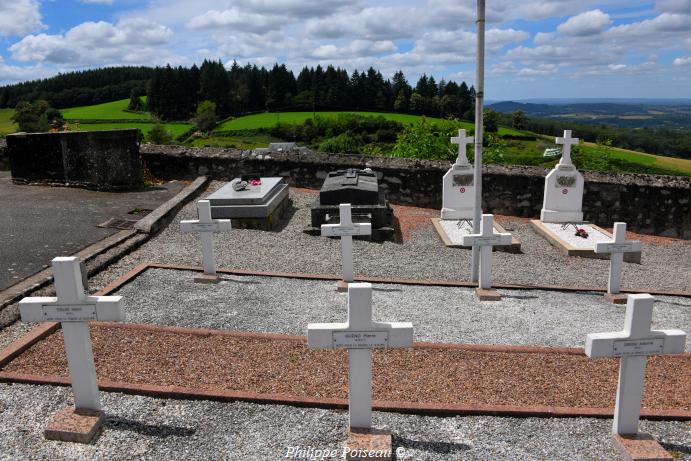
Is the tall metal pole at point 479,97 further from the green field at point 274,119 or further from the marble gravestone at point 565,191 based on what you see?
the green field at point 274,119

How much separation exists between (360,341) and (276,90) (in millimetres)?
80147

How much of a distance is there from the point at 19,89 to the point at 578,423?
103935 mm

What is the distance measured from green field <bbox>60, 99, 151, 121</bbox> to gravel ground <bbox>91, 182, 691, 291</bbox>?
6737 cm

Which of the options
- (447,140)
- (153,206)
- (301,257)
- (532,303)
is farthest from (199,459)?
(447,140)

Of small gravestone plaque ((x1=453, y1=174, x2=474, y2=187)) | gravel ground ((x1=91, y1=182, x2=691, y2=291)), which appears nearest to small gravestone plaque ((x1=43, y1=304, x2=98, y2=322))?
gravel ground ((x1=91, y1=182, x2=691, y2=291))

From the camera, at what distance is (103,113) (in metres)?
74.6

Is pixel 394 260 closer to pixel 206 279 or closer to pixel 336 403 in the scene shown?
pixel 206 279

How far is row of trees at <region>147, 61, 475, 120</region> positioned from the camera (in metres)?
74.8

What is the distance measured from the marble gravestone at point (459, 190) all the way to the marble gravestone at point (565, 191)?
1.81m

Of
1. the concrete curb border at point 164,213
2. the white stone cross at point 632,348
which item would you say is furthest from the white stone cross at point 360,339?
the concrete curb border at point 164,213

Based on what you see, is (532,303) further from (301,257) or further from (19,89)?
(19,89)

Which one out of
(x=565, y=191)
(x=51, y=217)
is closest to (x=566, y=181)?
(x=565, y=191)

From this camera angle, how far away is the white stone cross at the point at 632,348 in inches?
140

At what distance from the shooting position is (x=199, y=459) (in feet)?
11.2
